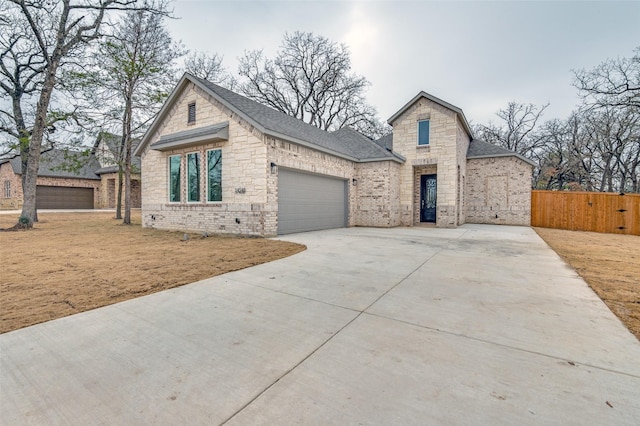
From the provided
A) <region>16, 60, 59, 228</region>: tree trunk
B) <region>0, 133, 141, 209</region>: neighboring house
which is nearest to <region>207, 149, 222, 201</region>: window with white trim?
<region>16, 60, 59, 228</region>: tree trunk

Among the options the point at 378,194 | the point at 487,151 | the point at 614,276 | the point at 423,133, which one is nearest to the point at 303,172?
the point at 378,194

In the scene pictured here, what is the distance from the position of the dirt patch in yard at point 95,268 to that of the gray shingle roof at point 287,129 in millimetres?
4356

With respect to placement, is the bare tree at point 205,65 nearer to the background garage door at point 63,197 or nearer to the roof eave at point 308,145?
the roof eave at point 308,145

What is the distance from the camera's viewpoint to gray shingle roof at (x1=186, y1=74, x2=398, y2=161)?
997 cm

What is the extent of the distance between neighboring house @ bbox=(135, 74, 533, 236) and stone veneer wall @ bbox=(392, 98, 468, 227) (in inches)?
2.0

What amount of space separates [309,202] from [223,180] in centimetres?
358

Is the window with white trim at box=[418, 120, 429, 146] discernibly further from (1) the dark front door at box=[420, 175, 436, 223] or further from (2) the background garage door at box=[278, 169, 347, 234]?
(2) the background garage door at box=[278, 169, 347, 234]

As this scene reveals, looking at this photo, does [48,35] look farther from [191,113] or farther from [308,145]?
[308,145]

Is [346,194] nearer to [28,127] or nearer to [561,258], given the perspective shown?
[561,258]

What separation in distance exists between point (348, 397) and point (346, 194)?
1282 cm

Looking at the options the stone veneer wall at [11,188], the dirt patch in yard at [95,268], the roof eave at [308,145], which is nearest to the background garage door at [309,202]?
the roof eave at [308,145]

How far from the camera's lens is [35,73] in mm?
14633

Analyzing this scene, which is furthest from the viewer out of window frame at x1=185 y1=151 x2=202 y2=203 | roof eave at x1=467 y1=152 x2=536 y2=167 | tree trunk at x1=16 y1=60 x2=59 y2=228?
roof eave at x1=467 y1=152 x2=536 y2=167

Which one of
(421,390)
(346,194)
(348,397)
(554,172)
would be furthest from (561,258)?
(554,172)
